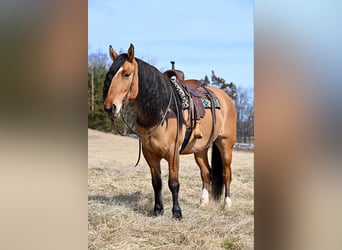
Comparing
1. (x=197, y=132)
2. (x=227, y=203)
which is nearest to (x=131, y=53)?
(x=197, y=132)

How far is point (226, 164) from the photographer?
1.65 m

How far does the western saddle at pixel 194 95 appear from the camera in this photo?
1626 millimetres

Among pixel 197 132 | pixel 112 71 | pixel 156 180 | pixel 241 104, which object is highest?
pixel 112 71

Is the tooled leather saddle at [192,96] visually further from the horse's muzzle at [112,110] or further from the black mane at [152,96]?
the horse's muzzle at [112,110]

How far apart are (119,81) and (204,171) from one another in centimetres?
52

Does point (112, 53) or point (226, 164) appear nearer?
point (112, 53)

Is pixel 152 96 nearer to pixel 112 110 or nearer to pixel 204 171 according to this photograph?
pixel 112 110

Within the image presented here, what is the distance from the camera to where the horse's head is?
1.53 m
